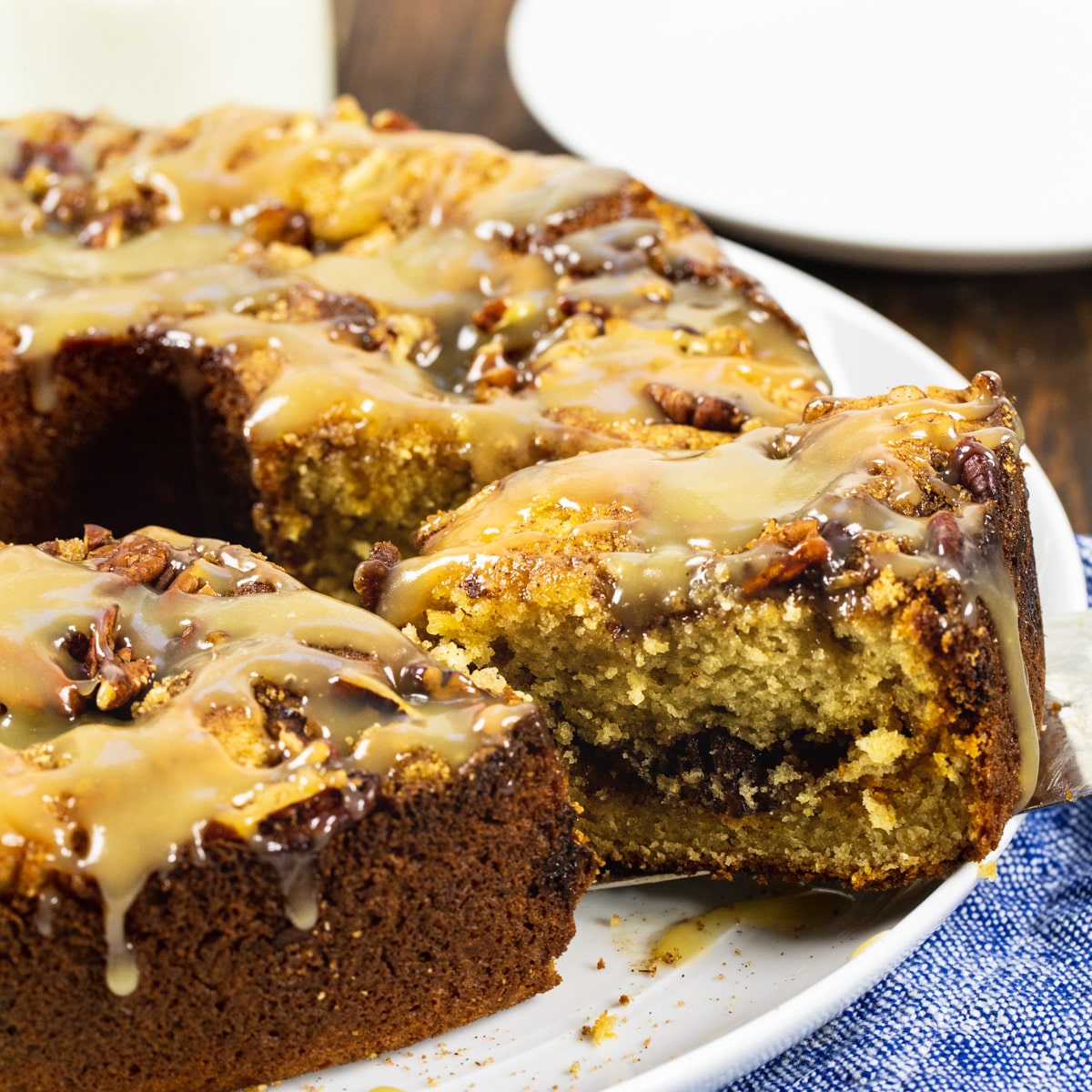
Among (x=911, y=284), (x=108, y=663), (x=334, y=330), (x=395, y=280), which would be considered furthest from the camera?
(x=911, y=284)

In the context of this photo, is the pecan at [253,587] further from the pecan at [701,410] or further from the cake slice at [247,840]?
the pecan at [701,410]

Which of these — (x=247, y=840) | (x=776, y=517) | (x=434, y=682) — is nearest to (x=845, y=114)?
(x=776, y=517)

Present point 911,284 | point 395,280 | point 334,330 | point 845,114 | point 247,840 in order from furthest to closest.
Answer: point 845,114, point 911,284, point 395,280, point 334,330, point 247,840

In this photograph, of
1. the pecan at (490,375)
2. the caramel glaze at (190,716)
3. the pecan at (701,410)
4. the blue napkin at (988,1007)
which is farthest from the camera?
the pecan at (490,375)

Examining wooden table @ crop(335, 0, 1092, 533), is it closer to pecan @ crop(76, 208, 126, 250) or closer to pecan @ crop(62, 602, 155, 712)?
pecan @ crop(76, 208, 126, 250)

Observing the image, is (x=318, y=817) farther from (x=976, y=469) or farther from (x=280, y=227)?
(x=280, y=227)

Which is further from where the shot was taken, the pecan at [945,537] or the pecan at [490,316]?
the pecan at [490,316]

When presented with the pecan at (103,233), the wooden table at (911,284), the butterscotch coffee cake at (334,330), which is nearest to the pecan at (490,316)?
the butterscotch coffee cake at (334,330)
